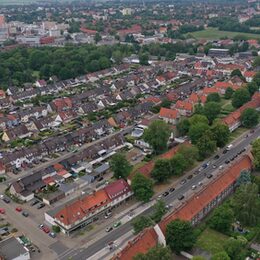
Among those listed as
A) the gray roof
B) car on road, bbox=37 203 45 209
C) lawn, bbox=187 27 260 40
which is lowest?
car on road, bbox=37 203 45 209

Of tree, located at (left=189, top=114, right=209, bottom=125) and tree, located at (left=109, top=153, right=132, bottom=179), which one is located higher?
tree, located at (left=189, top=114, right=209, bottom=125)

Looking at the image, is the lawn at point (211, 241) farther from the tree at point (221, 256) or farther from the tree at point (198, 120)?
the tree at point (198, 120)

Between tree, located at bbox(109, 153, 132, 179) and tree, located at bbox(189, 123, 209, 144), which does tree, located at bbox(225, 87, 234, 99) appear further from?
tree, located at bbox(109, 153, 132, 179)

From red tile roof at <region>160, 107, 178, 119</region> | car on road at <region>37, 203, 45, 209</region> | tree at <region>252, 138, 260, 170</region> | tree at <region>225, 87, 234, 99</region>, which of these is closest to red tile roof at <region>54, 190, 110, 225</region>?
car on road at <region>37, 203, 45, 209</region>

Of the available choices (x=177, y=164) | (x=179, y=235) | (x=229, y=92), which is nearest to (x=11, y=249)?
(x=179, y=235)

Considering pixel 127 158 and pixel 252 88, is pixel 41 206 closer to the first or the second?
pixel 127 158

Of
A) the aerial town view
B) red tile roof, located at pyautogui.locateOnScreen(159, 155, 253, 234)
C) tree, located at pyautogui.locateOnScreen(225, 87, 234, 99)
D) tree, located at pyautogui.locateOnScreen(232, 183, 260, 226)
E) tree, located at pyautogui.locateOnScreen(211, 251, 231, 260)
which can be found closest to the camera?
tree, located at pyautogui.locateOnScreen(211, 251, 231, 260)
